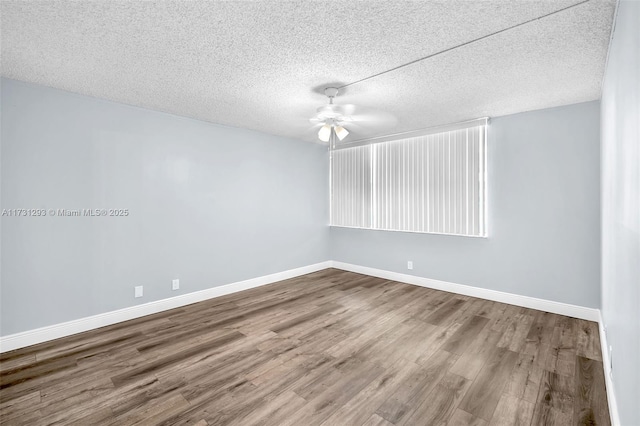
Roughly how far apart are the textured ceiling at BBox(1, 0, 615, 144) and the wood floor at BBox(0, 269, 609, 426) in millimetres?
2631

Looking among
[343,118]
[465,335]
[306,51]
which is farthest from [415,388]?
[343,118]

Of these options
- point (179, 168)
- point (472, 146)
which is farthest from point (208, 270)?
point (472, 146)

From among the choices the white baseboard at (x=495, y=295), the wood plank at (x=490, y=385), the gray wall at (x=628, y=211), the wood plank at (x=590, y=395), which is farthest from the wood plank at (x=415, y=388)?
the white baseboard at (x=495, y=295)

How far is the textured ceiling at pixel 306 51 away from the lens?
1811 mm

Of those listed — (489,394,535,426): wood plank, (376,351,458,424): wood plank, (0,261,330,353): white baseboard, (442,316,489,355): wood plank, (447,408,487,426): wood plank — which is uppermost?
(0,261,330,353): white baseboard

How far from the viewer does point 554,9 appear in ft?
5.91

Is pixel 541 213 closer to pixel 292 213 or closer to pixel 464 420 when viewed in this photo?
pixel 464 420

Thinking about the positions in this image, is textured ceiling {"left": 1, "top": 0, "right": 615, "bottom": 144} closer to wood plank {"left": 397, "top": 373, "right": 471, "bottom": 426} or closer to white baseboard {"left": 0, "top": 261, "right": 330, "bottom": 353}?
white baseboard {"left": 0, "top": 261, "right": 330, "bottom": 353}

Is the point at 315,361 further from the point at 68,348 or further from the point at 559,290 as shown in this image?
the point at 559,290

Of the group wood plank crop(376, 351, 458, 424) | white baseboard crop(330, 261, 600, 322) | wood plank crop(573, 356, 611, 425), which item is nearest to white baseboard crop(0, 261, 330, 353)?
white baseboard crop(330, 261, 600, 322)

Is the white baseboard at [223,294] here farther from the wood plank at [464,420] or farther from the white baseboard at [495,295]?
the wood plank at [464,420]

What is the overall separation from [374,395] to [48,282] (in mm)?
3435

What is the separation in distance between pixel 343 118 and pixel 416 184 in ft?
6.33

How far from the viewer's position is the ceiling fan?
3363mm
